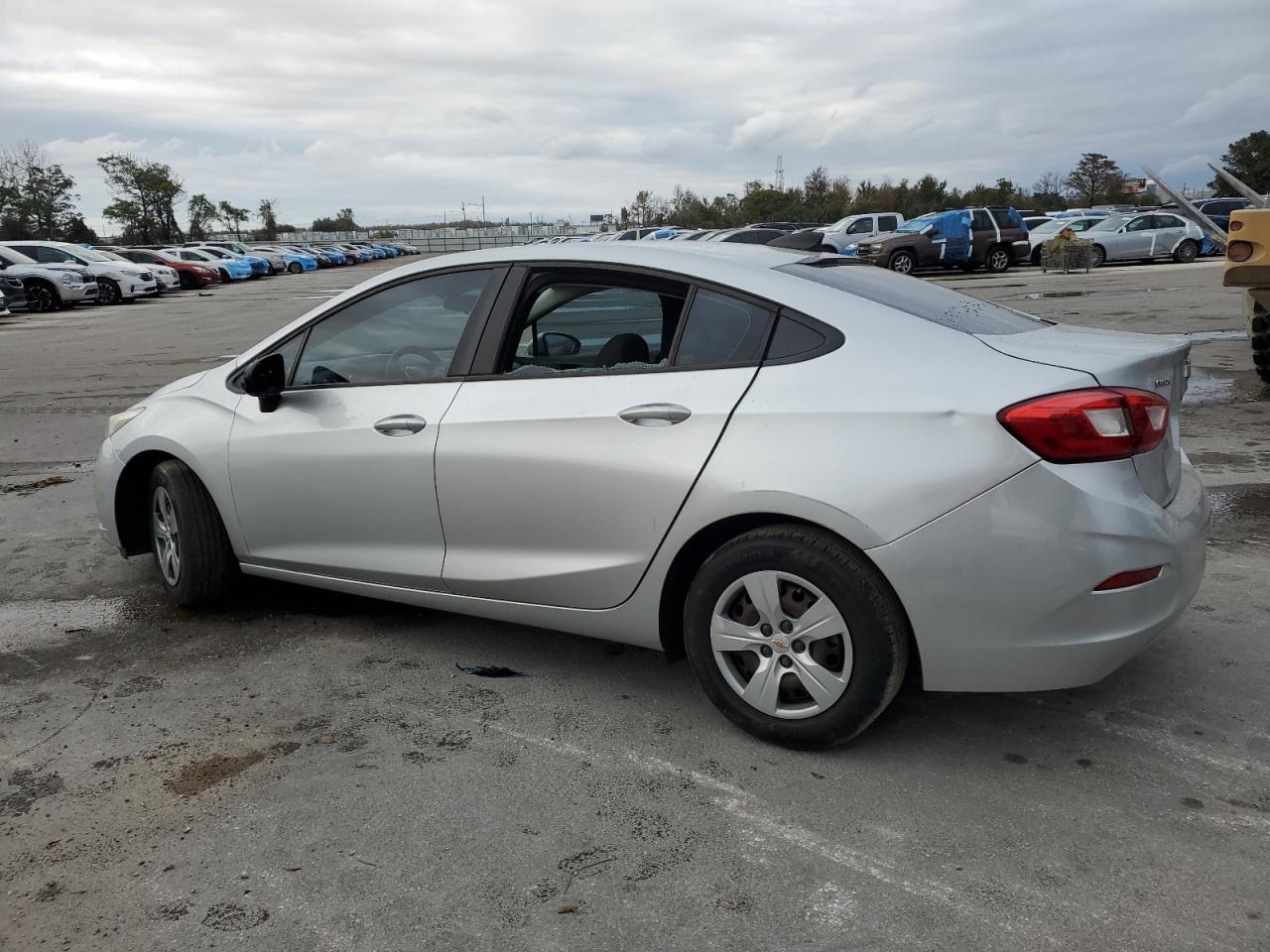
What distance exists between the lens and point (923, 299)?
3582 millimetres

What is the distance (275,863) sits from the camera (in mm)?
2760

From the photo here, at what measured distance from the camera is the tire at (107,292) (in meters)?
28.9

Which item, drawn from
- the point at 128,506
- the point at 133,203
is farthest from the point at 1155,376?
the point at 133,203

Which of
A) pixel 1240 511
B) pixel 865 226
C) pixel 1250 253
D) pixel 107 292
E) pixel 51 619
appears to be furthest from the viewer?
pixel 865 226

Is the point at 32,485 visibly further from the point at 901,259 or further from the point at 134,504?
the point at 901,259

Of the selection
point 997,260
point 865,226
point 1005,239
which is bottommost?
point 997,260

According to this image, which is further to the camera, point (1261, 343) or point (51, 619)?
point (1261, 343)

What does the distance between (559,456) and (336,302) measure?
1.42 m

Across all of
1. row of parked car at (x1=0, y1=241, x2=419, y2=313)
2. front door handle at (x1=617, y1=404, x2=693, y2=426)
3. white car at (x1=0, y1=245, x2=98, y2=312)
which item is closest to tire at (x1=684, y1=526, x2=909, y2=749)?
front door handle at (x1=617, y1=404, x2=693, y2=426)

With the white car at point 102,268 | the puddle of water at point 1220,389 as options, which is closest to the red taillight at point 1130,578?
the puddle of water at point 1220,389

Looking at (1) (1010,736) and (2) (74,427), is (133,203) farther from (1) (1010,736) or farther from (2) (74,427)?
(1) (1010,736)

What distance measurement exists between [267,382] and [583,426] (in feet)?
4.90

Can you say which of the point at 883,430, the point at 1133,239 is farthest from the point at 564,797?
the point at 1133,239

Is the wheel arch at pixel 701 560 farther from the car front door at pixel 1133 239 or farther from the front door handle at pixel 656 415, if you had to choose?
the car front door at pixel 1133 239
